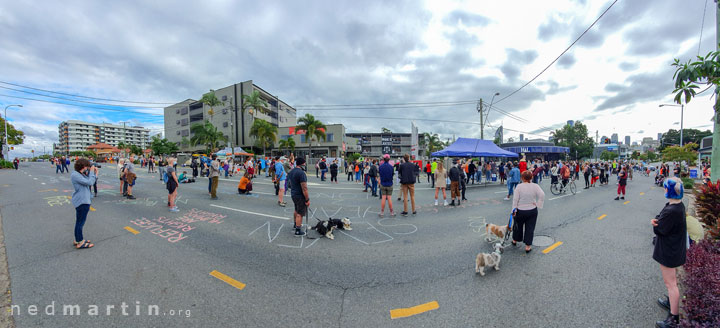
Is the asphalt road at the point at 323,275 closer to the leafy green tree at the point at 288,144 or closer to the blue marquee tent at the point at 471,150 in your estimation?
the blue marquee tent at the point at 471,150

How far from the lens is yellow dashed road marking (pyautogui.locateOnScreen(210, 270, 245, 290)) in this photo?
3.43 metres

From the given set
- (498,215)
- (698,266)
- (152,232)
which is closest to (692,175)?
(498,215)

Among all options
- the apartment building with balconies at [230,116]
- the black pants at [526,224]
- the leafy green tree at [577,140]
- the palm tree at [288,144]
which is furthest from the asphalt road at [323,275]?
the leafy green tree at [577,140]

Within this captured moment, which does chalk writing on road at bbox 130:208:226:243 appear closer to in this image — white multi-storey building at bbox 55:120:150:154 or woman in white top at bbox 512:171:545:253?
woman in white top at bbox 512:171:545:253

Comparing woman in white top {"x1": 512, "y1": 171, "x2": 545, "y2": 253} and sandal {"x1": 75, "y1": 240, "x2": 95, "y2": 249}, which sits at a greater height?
woman in white top {"x1": 512, "y1": 171, "x2": 545, "y2": 253}

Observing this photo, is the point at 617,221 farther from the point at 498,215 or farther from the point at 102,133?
the point at 102,133

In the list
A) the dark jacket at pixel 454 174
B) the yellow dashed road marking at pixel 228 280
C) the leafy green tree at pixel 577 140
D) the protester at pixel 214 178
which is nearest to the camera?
the yellow dashed road marking at pixel 228 280

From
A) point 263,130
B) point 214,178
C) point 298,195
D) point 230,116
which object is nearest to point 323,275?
point 298,195

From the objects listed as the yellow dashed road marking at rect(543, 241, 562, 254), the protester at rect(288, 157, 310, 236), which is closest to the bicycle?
the yellow dashed road marking at rect(543, 241, 562, 254)

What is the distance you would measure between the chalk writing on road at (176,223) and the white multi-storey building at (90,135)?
159511 mm

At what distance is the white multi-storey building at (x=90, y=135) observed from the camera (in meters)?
128

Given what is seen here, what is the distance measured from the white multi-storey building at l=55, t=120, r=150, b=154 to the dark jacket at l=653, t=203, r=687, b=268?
16888 cm

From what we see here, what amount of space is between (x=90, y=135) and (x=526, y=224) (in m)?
201

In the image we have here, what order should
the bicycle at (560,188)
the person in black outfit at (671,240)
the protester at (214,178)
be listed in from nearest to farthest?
1. the person in black outfit at (671,240)
2. the protester at (214,178)
3. the bicycle at (560,188)
